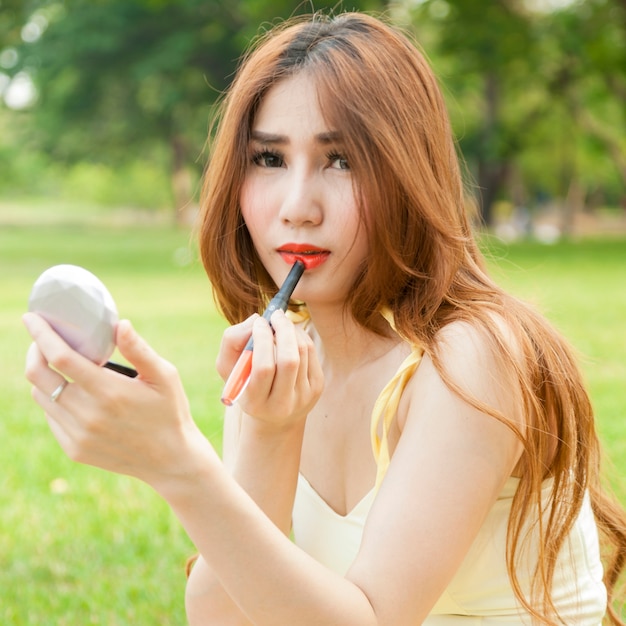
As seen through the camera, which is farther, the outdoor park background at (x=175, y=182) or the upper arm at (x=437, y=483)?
the outdoor park background at (x=175, y=182)

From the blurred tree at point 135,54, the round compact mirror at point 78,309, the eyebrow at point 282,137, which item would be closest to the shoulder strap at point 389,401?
the eyebrow at point 282,137

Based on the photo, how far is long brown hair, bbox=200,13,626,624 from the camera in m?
1.77

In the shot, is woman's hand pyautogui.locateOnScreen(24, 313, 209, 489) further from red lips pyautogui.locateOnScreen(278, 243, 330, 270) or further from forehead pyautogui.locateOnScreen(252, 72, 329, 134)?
forehead pyautogui.locateOnScreen(252, 72, 329, 134)

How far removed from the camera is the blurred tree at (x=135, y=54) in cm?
2195

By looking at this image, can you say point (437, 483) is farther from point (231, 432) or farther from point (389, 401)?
point (231, 432)

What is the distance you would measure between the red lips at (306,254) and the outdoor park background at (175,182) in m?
0.66

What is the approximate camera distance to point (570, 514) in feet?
6.11

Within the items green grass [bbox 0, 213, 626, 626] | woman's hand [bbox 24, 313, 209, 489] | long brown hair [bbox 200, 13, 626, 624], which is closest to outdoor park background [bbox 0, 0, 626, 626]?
green grass [bbox 0, 213, 626, 626]

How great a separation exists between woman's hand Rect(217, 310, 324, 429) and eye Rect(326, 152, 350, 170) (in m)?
0.41

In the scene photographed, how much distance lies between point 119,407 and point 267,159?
0.90 meters

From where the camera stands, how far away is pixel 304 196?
5.84 ft

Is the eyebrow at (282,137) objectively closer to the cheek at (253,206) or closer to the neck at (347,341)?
the cheek at (253,206)

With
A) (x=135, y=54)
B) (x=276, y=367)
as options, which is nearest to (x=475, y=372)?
(x=276, y=367)

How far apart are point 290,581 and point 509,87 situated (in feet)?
91.9
